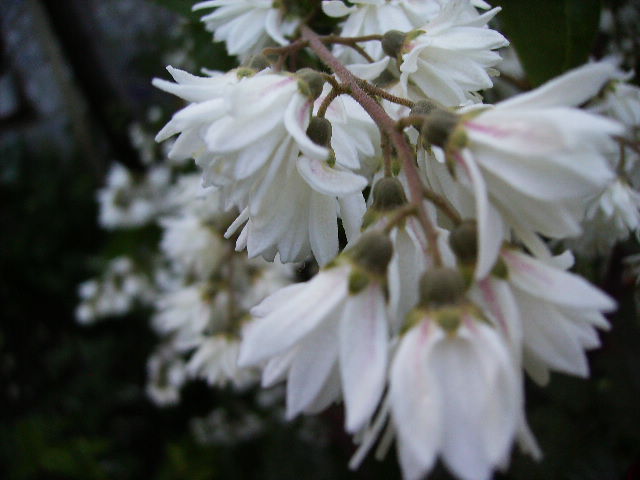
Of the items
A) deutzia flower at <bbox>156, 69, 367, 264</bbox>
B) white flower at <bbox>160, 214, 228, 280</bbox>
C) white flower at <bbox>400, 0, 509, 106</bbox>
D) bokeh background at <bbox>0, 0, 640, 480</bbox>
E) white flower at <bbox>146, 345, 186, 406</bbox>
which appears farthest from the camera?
white flower at <bbox>146, 345, 186, 406</bbox>

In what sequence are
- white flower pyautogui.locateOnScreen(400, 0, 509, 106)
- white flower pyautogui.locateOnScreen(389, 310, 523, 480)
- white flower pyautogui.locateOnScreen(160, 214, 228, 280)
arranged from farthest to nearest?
1. white flower pyautogui.locateOnScreen(160, 214, 228, 280)
2. white flower pyautogui.locateOnScreen(400, 0, 509, 106)
3. white flower pyautogui.locateOnScreen(389, 310, 523, 480)

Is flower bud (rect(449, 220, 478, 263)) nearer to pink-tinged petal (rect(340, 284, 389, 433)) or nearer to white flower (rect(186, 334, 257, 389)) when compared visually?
pink-tinged petal (rect(340, 284, 389, 433))

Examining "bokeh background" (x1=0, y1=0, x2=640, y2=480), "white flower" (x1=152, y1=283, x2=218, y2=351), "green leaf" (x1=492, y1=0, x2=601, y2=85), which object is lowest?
"bokeh background" (x1=0, y1=0, x2=640, y2=480)

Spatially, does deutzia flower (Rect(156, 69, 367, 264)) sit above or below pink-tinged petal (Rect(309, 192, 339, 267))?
above

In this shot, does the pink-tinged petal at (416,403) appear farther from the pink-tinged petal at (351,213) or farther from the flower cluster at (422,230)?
the pink-tinged petal at (351,213)

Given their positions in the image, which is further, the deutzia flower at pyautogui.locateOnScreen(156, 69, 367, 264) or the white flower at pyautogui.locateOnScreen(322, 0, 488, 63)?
the white flower at pyautogui.locateOnScreen(322, 0, 488, 63)

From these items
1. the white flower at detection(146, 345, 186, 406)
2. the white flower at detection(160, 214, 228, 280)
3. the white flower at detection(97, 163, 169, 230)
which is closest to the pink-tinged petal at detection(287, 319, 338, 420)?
the white flower at detection(160, 214, 228, 280)

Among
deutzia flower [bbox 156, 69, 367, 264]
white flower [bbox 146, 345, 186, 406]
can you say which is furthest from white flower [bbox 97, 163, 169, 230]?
deutzia flower [bbox 156, 69, 367, 264]

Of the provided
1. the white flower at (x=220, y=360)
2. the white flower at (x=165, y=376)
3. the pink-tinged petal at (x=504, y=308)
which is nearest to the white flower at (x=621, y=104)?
the pink-tinged petal at (x=504, y=308)
